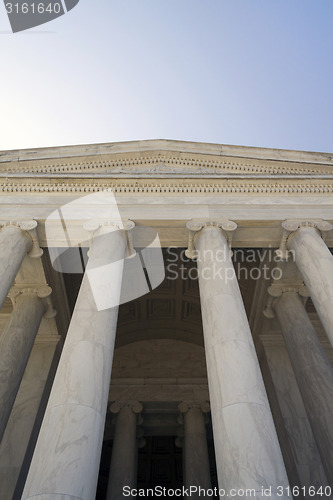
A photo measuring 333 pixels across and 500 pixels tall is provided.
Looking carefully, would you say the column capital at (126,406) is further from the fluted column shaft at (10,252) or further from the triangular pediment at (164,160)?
the triangular pediment at (164,160)

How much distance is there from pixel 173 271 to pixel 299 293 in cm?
1057

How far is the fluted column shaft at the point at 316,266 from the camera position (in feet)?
54.2

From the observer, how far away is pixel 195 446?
1122 inches

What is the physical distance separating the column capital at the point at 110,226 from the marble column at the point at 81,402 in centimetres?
254

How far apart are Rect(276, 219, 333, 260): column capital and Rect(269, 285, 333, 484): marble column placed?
5343 millimetres

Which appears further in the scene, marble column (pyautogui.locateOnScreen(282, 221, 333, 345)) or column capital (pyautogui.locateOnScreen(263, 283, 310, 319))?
column capital (pyautogui.locateOnScreen(263, 283, 310, 319))

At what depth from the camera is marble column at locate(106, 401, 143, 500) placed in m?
25.9

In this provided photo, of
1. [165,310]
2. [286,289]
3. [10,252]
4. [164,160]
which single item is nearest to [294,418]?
[286,289]

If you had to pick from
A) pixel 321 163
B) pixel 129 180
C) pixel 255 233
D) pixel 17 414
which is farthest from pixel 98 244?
pixel 321 163

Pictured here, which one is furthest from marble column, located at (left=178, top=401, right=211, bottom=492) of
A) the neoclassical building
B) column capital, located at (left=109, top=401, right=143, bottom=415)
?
column capital, located at (left=109, top=401, right=143, bottom=415)

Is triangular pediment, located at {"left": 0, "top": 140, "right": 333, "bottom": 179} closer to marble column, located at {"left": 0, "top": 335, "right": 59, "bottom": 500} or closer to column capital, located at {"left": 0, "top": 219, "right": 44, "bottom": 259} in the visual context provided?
column capital, located at {"left": 0, "top": 219, "right": 44, "bottom": 259}

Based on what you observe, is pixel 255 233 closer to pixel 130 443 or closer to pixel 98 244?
pixel 98 244

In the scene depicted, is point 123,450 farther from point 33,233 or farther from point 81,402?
point 81,402

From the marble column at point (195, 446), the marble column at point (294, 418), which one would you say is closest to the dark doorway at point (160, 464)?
the marble column at point (195, 446)
